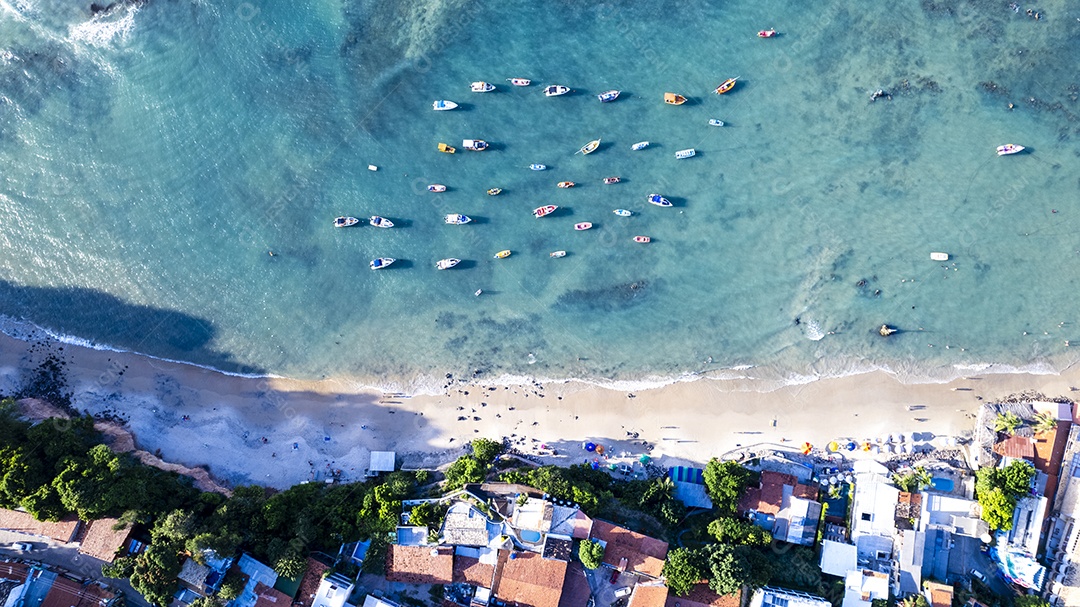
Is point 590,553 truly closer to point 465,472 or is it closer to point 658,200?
point 465,472

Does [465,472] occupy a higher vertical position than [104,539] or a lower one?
higher

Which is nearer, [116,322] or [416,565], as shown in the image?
[416,565]

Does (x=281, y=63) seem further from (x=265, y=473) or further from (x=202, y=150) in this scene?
(x=265, y=473)

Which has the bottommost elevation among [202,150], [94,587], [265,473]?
Result: [94,587]

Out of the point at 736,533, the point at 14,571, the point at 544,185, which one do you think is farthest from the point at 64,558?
the point at 736,533

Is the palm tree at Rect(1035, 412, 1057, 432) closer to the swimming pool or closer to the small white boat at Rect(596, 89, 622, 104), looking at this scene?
the swimming pool

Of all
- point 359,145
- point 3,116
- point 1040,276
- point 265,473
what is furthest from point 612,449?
point 3,116

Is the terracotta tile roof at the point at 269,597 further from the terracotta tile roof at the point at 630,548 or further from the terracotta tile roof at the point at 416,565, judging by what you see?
the terracotta tile roof at the point at 630,548
